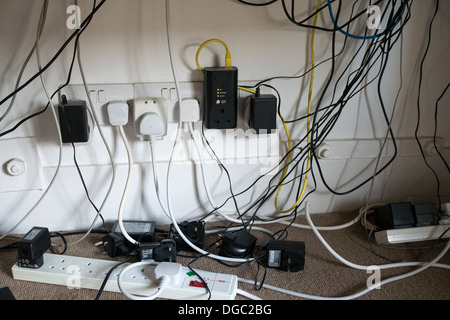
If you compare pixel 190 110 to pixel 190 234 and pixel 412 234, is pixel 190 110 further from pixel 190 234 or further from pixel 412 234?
pixel 412 234

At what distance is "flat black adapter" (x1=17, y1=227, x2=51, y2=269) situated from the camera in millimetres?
805

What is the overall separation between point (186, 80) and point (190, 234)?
13.4 inches

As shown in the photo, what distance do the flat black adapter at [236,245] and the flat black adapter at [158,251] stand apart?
11 cm

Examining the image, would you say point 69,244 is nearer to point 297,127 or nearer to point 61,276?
point 61,276

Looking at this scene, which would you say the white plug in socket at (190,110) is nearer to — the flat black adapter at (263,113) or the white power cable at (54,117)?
the flat black adapter at (263,113)

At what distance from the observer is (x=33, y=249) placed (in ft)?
2.65

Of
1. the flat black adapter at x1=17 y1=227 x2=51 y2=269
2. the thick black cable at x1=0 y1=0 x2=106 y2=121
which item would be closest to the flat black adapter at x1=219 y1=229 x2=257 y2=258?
the flat black adapter at x1=17 y1=227 x2=51 y2=269

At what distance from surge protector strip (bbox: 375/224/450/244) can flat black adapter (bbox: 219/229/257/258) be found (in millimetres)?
297

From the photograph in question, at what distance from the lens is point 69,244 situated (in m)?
0.94

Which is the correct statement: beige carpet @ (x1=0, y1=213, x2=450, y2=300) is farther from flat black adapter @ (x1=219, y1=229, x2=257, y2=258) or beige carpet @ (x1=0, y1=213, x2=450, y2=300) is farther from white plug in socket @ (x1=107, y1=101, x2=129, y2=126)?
white plug in socket @ (x1=107, y1=101, x2=129, y2=126)

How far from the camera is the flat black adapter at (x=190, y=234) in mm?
906

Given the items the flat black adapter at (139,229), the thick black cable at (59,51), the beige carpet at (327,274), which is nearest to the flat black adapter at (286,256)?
the beige carpet at (327,274)

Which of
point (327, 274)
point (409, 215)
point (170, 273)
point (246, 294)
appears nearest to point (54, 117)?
point (170, 273)
